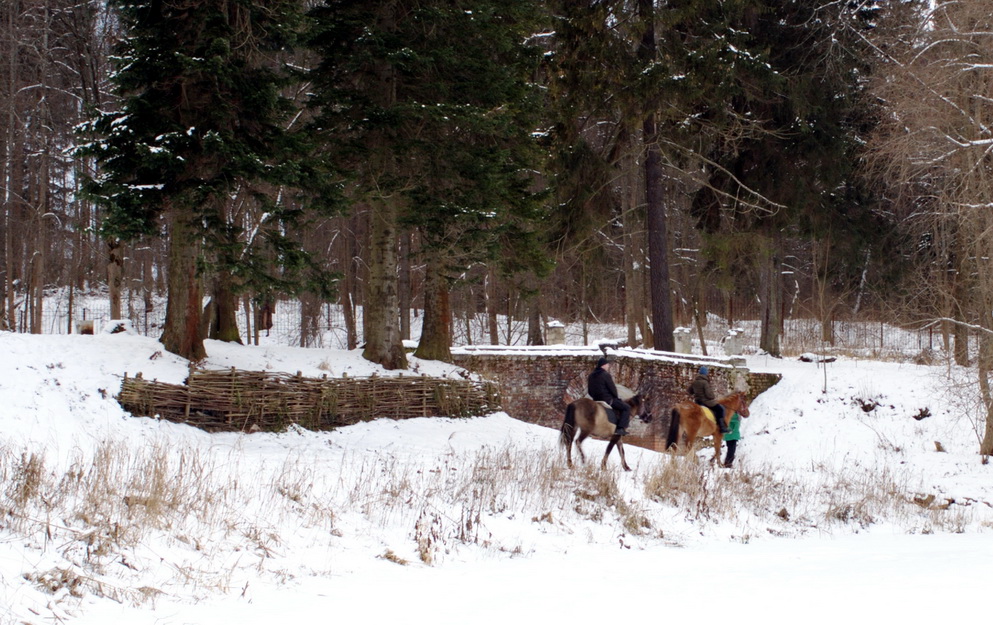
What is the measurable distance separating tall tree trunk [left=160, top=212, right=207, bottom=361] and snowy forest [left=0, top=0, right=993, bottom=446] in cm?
4

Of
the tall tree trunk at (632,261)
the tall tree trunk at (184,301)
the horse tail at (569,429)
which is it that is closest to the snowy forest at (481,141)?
the tall tree trunk at (184,301)

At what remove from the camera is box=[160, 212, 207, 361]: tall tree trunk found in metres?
14.8

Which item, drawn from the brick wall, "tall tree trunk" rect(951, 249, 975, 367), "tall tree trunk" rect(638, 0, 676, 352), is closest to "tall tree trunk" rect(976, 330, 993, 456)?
"tall tree trunk" rect(951, 249, 975, 367)

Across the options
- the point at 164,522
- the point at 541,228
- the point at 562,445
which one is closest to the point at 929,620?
the point at 164,522

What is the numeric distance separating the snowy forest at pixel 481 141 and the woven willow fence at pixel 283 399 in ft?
4.88

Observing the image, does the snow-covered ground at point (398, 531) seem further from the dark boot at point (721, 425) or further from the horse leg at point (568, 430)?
the dark boot at point (721, 425)

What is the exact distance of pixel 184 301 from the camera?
48.6 ft

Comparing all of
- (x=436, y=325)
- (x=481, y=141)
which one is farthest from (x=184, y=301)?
(x=481, y=141)

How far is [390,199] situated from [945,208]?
11.5 metres

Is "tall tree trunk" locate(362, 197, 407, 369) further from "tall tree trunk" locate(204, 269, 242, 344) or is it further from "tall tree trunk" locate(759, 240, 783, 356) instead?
"tall tree trunk" locate(759, 240, 783, 356)

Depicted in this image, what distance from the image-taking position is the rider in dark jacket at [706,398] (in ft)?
51.6

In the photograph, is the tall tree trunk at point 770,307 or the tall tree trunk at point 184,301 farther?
the tall tree trunk at point 770,307

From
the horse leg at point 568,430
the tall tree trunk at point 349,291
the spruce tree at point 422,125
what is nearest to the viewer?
the horse leg at point 568,430

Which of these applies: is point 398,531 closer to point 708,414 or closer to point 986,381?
point 708,414
